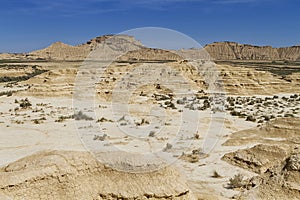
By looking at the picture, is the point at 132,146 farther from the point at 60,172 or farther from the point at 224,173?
the point at 60,172

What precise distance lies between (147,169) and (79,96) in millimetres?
28094

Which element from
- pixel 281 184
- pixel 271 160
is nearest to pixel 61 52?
pixel 271 160

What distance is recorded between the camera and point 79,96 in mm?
35031

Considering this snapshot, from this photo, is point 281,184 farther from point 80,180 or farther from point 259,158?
point 80,180

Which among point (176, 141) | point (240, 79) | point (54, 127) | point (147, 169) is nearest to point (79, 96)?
point (54, 127)

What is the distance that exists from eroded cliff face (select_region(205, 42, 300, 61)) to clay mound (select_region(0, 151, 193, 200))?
172 metres

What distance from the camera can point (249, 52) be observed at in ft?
607

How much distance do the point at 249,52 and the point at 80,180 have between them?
188 meters

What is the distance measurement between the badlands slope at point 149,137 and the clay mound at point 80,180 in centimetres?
2

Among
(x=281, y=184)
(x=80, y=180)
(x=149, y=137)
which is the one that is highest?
(x=80, y=180)

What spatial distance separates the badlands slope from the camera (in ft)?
25.2

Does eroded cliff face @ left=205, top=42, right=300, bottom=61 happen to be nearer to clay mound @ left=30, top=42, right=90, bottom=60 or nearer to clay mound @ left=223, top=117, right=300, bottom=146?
clay mound @ left=30, top=42, right=90, bottom=60

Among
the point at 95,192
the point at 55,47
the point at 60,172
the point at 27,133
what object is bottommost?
the point at 27,133


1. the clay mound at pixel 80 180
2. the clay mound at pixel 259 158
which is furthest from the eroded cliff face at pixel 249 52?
the clay mound at pixel 80 180
